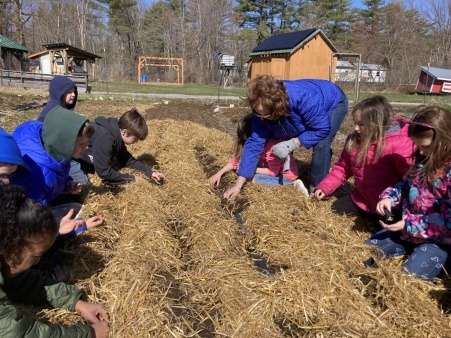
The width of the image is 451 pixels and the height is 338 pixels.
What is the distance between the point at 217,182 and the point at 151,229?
5.34 feet

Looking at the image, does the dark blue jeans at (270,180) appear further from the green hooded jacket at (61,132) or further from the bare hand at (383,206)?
the green hooded jacket at (61,132)

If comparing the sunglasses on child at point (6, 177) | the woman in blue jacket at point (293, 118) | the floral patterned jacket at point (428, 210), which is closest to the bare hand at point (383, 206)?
the floral patterned jacket at point (428, 210)

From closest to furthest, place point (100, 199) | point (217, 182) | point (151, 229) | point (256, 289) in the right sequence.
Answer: point (256, 289) → point (151, 229) → point (100, 199) → point (217, 182)

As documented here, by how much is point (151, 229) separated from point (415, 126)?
2.42 metres

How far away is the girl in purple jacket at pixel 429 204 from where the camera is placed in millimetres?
2941

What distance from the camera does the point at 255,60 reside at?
33375mm

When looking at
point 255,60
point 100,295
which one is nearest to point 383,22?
point 255,60

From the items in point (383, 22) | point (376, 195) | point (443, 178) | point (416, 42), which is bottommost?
point (376, 195)

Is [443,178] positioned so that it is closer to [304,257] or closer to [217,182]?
[304,257]

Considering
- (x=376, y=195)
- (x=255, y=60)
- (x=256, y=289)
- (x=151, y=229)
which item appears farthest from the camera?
(x=255, y=60)

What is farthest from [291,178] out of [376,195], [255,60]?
[255,60]

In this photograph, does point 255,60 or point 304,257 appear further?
point 255,60

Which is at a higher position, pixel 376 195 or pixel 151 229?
pixel 376 195

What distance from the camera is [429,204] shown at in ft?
A: 10.2
